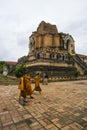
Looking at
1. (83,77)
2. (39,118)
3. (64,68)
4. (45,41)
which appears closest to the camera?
(39,118)

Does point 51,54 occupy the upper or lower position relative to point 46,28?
lower

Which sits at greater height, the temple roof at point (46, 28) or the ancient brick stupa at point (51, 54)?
the temple roof at point (46, 28)

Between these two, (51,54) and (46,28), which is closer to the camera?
(51,54)

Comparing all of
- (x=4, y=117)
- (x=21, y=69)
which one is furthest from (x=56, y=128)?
(x=21, y=69)

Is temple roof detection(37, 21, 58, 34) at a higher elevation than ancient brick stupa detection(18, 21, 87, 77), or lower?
higher

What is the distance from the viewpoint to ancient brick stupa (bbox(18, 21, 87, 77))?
84.6 ft

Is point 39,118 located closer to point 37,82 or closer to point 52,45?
point 37,82

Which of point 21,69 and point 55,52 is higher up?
point 55,52

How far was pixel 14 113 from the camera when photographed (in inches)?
195

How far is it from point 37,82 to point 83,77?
56.2 feet

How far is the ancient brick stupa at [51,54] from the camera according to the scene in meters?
25.8

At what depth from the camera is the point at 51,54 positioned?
29000 millimetres

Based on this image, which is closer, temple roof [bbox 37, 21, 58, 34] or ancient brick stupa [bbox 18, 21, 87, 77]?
ancient brick stupa [bbox 18, 21, 87, 77]

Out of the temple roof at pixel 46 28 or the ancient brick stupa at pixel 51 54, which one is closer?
the ancient brick stupa at pixel 51 54
